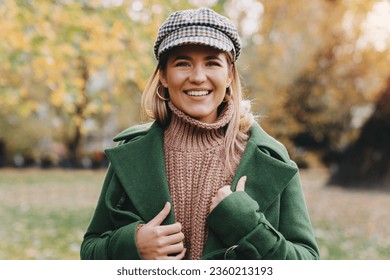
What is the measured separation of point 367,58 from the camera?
609 inches

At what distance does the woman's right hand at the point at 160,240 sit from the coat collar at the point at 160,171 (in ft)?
0.16

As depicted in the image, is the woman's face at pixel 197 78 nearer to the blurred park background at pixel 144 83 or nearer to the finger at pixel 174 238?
the finger at pixel 174 238

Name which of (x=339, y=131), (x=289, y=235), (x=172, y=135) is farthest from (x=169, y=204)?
(x=339, y=131)

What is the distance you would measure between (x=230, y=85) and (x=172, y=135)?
11.2 inches

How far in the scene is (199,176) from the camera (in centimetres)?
192

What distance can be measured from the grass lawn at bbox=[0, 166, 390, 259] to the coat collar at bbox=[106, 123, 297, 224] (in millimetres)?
4655

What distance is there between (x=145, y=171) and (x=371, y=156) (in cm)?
1226

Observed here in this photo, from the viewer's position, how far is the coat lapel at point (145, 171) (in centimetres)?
189

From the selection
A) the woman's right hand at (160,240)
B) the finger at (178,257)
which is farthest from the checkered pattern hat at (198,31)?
the finger at (178,257)

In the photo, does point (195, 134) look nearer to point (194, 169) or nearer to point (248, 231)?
point (194, 169)

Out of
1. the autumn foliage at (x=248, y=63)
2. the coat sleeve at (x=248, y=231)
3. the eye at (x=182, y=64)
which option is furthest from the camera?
the autumn foliage at (x=248, y=63)

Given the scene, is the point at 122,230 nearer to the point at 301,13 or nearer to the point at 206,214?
the point at 206,214

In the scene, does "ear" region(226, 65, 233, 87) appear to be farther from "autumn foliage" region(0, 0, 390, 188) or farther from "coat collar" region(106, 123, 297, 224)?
"autumn foliage" region(0, 0, 390, 188)

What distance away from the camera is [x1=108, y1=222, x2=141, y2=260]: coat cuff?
1824 mm
